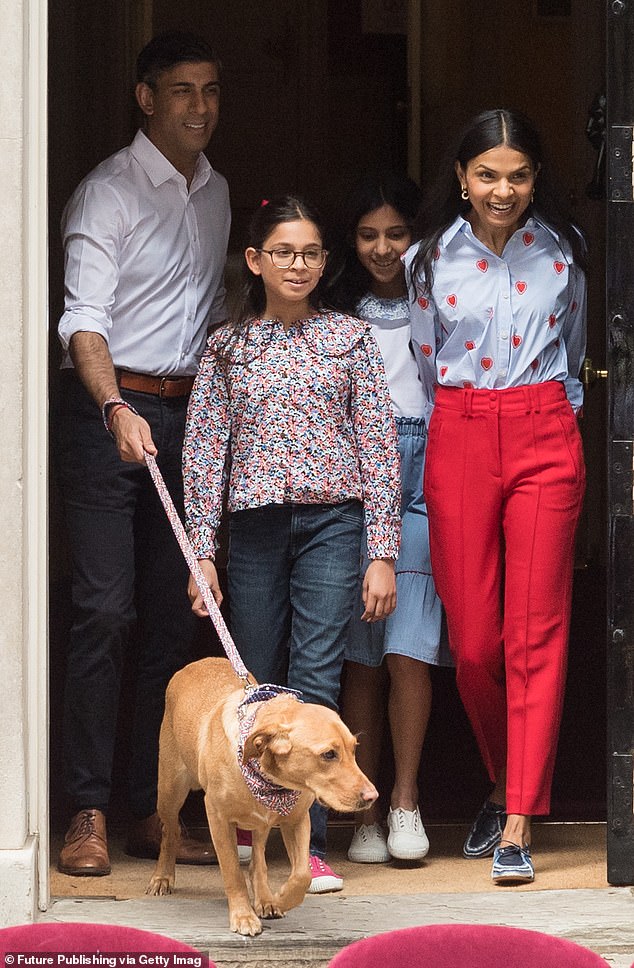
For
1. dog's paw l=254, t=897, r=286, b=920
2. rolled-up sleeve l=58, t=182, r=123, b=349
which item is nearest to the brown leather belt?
rolled-up sleeve l=58, t=182, r=123, b=349

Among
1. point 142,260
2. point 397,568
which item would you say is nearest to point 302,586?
point 397,568

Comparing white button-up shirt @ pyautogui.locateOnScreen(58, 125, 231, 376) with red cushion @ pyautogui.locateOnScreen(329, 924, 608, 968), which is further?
white button-up shirt @ pyautogui.locateOnScreen(58, 125, 231, 376)

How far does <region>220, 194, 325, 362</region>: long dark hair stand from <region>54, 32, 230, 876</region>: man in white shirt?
0.26 metres

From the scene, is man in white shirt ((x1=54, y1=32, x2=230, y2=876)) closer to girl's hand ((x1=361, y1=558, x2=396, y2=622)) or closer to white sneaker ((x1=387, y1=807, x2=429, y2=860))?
white sneaker ((x1=387, y1=807, x2=429, y2=860))

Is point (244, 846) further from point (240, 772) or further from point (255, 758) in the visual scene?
point (255, 758)

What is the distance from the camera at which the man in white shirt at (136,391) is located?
12.7ft

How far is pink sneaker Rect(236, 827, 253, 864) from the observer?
3852 millimetres

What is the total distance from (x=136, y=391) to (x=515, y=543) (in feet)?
3.47

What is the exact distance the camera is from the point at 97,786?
154 inches

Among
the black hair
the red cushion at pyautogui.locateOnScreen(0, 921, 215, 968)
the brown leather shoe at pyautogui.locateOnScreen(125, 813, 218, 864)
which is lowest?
the brown leather shoe at pyautogui.locateOnScreen(125, 813, 218, 864)

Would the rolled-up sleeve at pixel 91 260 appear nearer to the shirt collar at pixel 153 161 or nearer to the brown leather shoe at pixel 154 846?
the shirt collar at pixel 153 161

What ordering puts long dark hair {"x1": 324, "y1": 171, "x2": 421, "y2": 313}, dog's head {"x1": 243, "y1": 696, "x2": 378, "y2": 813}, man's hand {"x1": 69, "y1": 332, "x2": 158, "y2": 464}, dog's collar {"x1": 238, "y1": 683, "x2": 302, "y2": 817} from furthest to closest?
1. long dark hair {"x1": 324, "y1": 171, "x2": 421, "y2": 313}
2. man's hand {"x1": 69, "y1": 332, "x2": 158, "y2": 464}
3. dog's collar {"x1": 238, "y1": 683, "x2": 302, "y2": 817}
4. dog's head {"x1": 243, "y1": 696, "x2": 378, "y2": 813}

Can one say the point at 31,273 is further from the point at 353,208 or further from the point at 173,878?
the point at 173,878

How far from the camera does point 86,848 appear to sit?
152 inches
